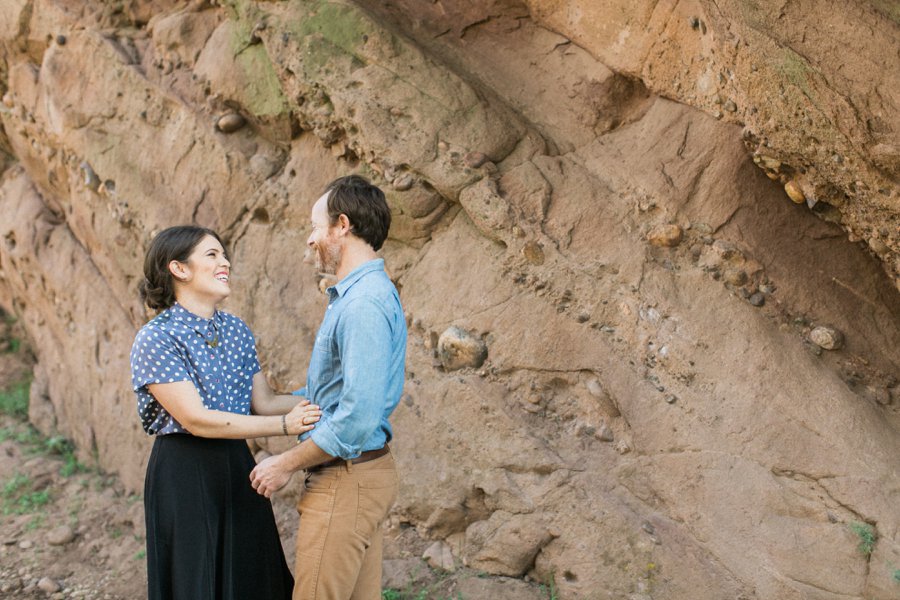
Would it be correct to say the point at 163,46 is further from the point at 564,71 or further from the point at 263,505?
the point at 263,505

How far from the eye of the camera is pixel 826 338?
12.7 ft

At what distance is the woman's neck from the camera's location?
3.19 meters

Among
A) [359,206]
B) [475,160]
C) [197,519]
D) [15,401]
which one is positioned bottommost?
[15,401]

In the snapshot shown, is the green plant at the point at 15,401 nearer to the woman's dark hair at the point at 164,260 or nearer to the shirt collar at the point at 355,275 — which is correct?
the woman's dark hair at the point at 164,260

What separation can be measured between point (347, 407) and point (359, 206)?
0.67m

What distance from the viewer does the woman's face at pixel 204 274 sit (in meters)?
3.19

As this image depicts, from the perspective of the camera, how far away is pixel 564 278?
166 inches

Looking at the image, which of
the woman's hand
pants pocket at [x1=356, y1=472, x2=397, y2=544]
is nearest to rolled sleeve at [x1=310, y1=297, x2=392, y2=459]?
the woman's hand

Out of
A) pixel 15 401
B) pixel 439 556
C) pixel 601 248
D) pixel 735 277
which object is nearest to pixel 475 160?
pixel 601 248

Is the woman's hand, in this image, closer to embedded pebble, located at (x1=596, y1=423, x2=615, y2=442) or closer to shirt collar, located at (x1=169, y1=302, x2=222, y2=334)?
shirt collar, located at (x1=169, y1=302, x2=222, y2=334)

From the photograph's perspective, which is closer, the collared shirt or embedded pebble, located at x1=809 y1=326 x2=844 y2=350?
the collared shirt

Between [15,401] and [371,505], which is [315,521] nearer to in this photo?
[371,505]

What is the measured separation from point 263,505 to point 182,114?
3072mm

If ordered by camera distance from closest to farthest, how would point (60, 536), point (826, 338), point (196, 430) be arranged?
point (196, 430) → point (826, 338) → point (60, 536)
